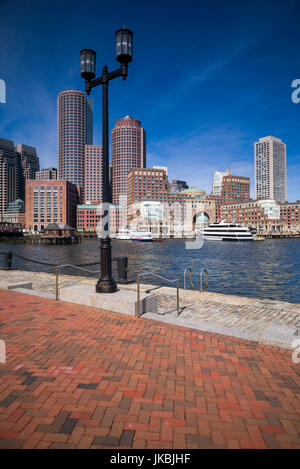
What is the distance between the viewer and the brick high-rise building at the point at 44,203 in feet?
490

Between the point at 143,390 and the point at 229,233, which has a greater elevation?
the point at 229,233

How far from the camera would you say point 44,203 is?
492 feet

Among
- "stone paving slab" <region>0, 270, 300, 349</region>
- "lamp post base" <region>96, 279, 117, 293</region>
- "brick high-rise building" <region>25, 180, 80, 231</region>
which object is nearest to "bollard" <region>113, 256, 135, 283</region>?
"stone paving slab" <region>0, 270, 300, 349</region>

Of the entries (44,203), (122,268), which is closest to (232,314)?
(122,268)

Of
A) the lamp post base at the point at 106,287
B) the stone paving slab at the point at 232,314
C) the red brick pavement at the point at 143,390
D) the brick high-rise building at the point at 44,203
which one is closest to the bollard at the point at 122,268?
the stone paving slab at the point at 232,314

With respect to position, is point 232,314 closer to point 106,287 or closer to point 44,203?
point 106,287

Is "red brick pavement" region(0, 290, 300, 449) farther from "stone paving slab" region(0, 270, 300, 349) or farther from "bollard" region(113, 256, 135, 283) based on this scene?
"bollard" region(113, 256, 135, 283)

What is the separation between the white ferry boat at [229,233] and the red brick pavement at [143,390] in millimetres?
97532

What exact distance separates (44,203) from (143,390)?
525 ft

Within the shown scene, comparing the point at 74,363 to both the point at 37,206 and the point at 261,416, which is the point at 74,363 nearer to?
the point at 261,416

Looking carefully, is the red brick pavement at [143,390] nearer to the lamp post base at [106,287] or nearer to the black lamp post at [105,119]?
the lamp post base at [106,287]

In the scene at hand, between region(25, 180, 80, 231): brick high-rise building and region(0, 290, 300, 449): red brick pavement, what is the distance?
15486cm

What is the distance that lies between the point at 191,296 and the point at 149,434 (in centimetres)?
779

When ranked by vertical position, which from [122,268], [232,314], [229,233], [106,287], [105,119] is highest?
[105,119]
